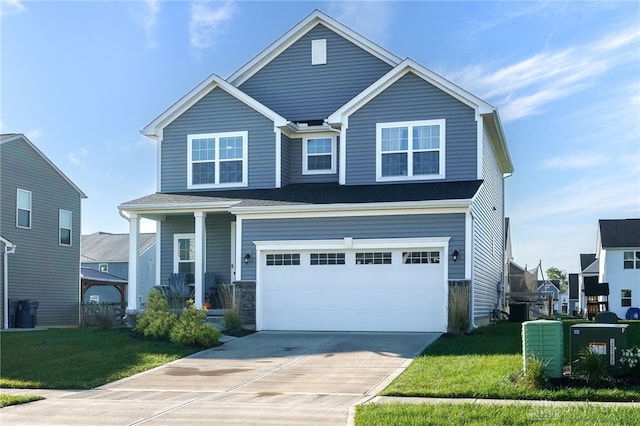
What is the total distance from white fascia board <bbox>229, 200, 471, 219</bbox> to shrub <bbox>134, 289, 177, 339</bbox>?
11.9ft

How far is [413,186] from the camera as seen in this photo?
824 inches

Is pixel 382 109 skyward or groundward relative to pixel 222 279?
skyward

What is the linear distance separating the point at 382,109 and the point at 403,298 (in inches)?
233

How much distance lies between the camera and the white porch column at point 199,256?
21.4 m

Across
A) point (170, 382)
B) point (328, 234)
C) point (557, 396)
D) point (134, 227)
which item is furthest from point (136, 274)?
point (557, 396)

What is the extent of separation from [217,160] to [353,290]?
6.74 meters

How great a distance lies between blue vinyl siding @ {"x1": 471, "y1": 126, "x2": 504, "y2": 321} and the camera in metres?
21.0

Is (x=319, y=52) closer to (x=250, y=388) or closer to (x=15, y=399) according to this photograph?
(x=250, y=388)

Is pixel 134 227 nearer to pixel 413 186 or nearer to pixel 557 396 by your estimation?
pixel 413 186

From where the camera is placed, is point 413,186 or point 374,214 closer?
point 374,214

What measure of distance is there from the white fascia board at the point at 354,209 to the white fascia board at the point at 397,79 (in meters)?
3.43

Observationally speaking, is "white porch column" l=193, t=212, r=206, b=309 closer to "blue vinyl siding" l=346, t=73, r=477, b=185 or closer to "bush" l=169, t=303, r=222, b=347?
"bush" l=169, t=303, r=222, b=347

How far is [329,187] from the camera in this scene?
2234 cm

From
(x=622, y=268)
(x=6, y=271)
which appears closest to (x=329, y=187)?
(x=6, y=271)
